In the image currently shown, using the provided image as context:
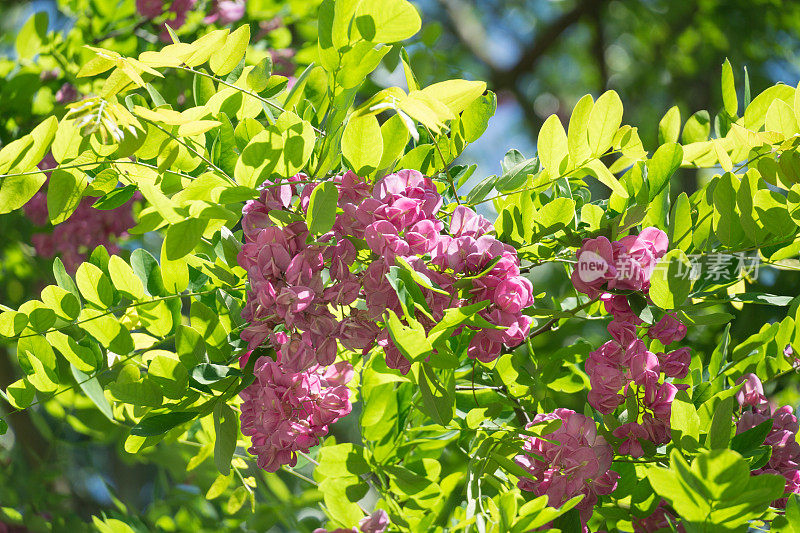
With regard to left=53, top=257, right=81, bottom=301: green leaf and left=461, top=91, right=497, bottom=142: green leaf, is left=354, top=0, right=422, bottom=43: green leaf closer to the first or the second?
left=461, top=91, right=497, bottom=142: green leaf

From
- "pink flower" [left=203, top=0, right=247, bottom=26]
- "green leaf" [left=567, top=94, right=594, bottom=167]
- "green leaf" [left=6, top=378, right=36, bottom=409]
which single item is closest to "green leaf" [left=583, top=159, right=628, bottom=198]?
"green leaf" [left=567, top=94, right=594, bottom=167]

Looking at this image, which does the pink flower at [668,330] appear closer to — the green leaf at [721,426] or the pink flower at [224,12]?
the green leaf at [721,426]

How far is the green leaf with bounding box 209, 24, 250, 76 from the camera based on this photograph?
64cm

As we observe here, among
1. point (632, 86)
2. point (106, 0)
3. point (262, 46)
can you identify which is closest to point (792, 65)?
point (632, 86)

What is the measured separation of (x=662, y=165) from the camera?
23.9 inches

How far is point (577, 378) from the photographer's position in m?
0.73

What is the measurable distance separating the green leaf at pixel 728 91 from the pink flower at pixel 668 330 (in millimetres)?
259

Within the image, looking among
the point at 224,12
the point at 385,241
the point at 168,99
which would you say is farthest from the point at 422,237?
the point at 224,12

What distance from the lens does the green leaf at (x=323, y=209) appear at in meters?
0.52

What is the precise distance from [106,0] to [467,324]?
0.98 meters

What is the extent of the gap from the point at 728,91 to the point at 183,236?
547 mm

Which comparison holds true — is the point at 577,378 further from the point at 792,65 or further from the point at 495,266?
the point at 792,65

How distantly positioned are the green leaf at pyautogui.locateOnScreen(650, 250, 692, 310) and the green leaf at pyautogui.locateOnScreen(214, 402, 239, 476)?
35 cm

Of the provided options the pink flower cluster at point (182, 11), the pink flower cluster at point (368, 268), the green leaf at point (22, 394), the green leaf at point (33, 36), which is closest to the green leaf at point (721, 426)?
the pink flower cluster at point (368, 268)
